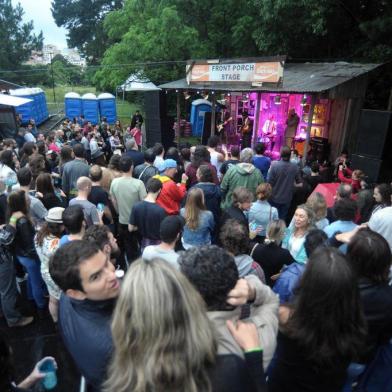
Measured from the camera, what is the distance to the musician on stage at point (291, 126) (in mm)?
12453

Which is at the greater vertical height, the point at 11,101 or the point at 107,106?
the point at 11,101

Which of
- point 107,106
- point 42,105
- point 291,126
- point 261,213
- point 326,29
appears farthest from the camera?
point 42,105

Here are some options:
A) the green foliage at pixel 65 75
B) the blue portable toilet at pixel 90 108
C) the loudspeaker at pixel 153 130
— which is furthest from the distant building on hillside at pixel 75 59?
the loudspeaker at pixel 153 130

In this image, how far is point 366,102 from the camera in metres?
12.7

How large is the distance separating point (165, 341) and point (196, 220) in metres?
2.72

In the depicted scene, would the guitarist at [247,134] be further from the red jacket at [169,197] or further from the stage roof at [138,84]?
the red jacket at [169,197]

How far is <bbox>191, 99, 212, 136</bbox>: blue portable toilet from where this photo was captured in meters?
17.4

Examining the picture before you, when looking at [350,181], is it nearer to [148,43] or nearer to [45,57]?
[148,43]

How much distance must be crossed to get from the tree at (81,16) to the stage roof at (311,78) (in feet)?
129

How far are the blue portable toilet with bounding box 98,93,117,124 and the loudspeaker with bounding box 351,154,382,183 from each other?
1748cm

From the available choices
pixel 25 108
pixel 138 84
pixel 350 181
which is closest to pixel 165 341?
pixel 350 181

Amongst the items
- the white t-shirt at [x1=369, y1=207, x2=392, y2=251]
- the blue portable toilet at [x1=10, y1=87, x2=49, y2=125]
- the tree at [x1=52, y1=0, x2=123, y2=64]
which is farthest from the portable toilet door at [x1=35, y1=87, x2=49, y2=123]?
the tree at [x1=52, y1=0, x2=123, y2=64]

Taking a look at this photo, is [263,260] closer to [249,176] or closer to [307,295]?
[307,295]

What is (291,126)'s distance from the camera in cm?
1265
